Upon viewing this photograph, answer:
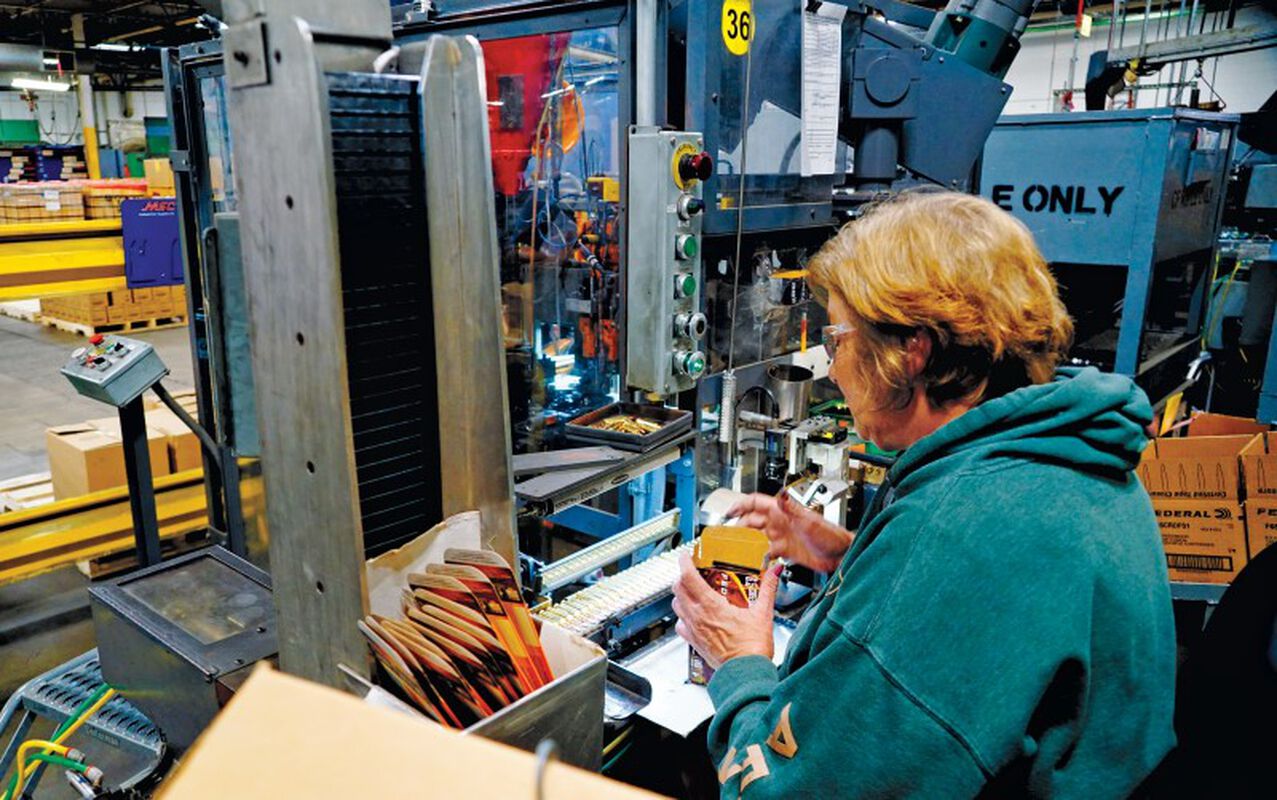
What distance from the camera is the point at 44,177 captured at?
47.3 ft

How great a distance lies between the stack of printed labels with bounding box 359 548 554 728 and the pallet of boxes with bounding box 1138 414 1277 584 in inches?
110

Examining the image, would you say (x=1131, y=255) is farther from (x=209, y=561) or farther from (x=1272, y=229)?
(x=209, y=561)

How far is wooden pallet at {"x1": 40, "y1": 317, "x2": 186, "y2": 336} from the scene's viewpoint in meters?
9.48

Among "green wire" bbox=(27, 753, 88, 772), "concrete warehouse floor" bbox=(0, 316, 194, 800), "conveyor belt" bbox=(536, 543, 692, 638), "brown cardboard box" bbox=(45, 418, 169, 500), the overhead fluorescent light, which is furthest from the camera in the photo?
the overhead fluorescent light

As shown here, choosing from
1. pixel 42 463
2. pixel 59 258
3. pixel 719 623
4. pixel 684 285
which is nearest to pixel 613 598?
pixel 719 623

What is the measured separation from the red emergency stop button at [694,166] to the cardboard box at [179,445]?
3.19 m

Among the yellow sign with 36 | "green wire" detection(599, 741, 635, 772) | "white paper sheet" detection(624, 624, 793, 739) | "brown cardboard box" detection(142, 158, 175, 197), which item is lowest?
"green wire" detection(599, 741, 635, 772)

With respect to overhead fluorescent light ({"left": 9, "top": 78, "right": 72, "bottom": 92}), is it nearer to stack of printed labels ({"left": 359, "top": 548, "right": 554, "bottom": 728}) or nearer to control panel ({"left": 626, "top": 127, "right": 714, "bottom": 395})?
control panel ({"left": 626, "top": 127, "right": 714, "bottom": 395})

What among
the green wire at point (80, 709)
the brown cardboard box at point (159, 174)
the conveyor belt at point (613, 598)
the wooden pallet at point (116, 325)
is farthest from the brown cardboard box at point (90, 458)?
the wooden pallet at point (116, 325)

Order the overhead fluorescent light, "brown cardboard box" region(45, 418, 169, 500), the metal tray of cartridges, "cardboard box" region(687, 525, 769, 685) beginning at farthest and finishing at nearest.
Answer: the overhead fluorescent light
"brown cardboard box" region(45, 418, 169, 500)
the metal tray of cartridges
"cardboard box" region(687, 525, 769, 685)

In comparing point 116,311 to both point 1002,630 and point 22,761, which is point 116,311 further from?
point 1002,630

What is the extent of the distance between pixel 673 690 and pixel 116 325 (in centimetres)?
965

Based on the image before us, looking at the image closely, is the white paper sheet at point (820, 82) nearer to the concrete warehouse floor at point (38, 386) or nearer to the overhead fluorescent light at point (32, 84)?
the concrete warehouse floor at point (38, 386)

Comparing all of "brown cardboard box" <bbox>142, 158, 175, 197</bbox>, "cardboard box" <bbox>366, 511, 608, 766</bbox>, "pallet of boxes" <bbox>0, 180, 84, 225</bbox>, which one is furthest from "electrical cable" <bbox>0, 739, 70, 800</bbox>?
"brown cardboard box" <bbox>142, 158, 175, 197</bbox>
